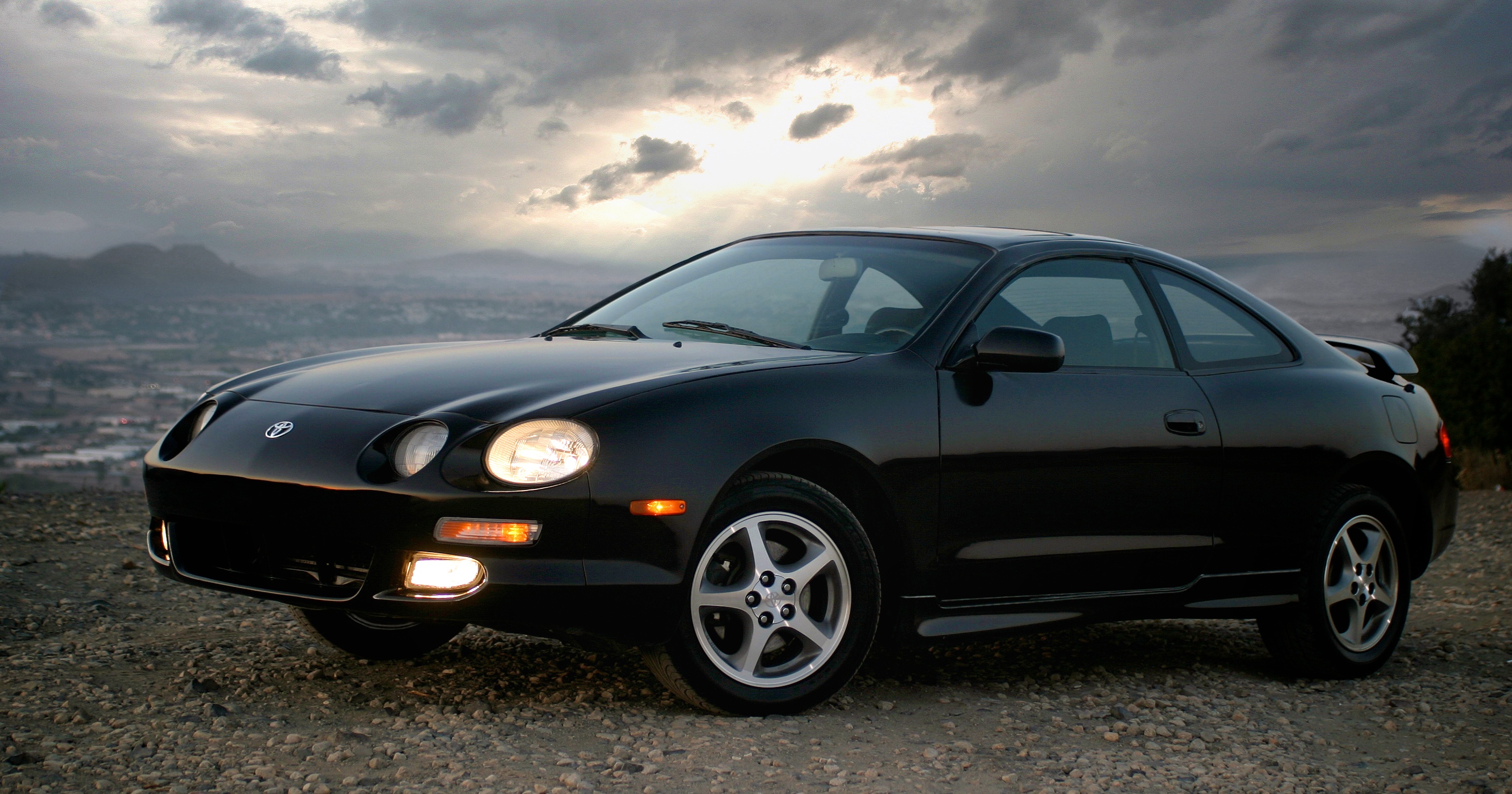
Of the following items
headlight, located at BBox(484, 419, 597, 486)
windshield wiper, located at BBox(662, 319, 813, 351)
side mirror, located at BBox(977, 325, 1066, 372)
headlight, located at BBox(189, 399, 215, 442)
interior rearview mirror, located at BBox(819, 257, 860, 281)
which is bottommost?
headlight, located at BBox(484, 419, 597, 486)

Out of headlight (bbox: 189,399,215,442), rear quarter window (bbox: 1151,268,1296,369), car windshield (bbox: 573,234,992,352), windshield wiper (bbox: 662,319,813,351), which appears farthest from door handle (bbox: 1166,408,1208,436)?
headlight (bbox: 189,399,215,442)

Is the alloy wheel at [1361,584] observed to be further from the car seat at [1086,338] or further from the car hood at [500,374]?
the car hood at [500,374]

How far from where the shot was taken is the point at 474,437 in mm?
3205

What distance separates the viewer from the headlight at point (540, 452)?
3.18 meters

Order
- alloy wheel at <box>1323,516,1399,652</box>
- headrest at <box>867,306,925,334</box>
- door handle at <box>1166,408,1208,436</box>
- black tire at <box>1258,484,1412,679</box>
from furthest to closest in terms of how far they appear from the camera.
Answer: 1. alloy wheel at <box>1323,516,1399,652</box>
2. black tire at <box>1258,484,1412,679</box>
3. door handle at <box>1166,408,1208,436</box>
4. headrest at <box>867,306,925,334</box>

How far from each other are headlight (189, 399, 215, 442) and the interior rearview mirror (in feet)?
6.86

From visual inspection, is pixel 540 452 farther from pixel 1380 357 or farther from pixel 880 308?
pixel 1380 357

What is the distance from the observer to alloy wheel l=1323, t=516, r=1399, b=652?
4.95 m

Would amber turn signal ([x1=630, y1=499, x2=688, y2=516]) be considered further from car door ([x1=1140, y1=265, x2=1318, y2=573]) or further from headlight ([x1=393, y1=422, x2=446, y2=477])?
car door ([x1=1140, y1=265, x2=1318, y2=573])

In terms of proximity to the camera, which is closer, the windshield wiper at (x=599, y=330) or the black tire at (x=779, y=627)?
the black tire at (x=779, y=627)

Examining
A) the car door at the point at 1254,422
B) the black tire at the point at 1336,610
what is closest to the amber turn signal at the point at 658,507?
the car door at the point at 1254,422

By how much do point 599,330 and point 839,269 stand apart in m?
0.91

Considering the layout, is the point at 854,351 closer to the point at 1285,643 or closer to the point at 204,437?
the point at 204,437

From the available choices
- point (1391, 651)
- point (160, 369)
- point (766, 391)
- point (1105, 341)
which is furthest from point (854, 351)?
point (160, 369)
